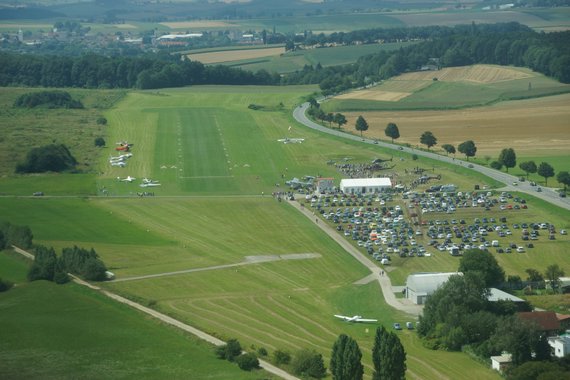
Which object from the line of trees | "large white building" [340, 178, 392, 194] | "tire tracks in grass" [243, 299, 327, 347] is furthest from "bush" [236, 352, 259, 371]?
"large white building" [340, 178, 392, 194]

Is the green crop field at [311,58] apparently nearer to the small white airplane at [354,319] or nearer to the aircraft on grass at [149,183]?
the aircraft on grass at [149,183]

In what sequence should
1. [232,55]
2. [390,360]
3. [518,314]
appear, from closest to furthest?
1. [390,360]
2. [518,314]
3. [232,55]

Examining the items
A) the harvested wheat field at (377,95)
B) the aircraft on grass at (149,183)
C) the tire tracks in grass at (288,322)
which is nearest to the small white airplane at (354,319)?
the tire tracks in grass at (288,322)

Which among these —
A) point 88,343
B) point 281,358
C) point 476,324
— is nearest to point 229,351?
point 281,358

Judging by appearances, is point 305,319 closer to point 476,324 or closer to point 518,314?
point 476,324

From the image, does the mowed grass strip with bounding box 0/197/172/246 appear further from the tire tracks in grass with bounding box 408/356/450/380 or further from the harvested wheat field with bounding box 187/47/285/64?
the harvested wheat field with bounding box 187/47/285/64

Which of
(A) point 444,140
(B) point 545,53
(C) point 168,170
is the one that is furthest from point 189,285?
(B) point 545,53
